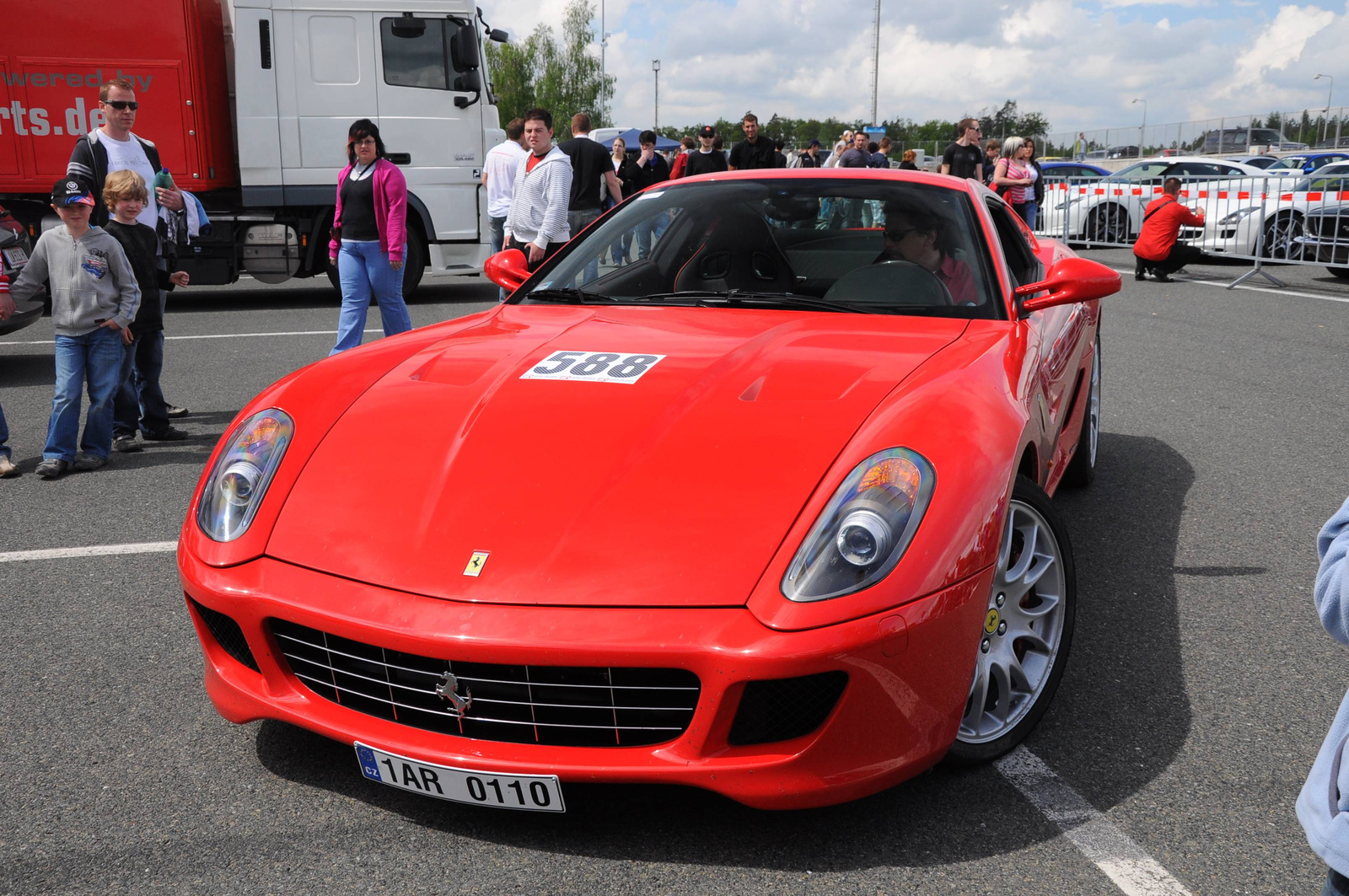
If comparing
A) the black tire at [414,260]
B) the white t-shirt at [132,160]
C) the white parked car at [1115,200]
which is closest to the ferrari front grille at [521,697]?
the white t-shirt at [132,160]

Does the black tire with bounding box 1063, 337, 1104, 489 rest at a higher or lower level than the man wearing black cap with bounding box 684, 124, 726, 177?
lower

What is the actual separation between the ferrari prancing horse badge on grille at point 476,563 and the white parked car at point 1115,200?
16.1 meters

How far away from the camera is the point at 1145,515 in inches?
179

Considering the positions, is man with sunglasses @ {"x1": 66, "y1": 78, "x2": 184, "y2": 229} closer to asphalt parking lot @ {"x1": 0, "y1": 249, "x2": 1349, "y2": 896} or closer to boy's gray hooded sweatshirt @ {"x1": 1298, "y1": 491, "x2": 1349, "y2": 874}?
asphalt parking lot @ {"x1": 0, "y1": 249, "x2": 1349, "y2": 896}

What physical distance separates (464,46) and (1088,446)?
26.7 ft

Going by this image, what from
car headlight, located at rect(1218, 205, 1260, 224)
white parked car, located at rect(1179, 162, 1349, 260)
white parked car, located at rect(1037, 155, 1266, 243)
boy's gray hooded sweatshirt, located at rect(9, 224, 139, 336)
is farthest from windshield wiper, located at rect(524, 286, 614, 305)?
white parked car, located at rect(1037, 155, 1266, 243)

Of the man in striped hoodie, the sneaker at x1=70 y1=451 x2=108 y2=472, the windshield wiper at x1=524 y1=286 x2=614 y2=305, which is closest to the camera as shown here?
the windshield wiper at x1=524 y1=286 x2=614 y2=305

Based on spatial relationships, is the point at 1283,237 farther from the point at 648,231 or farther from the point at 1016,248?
the point at 648,231

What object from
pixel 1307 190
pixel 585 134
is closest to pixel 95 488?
pixel 585 134

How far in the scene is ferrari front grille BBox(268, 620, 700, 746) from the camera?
2.12 metres

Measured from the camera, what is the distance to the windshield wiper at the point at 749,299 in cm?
344

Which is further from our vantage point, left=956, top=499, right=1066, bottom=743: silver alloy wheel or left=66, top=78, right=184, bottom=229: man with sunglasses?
left=66, top=78, right=184, bottom=229: man with sunglasses

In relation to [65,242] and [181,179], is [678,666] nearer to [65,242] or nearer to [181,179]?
[65,242]

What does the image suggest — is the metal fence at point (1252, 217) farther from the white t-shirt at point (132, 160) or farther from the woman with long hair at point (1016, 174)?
the white t-shirt at point (132, 160)
